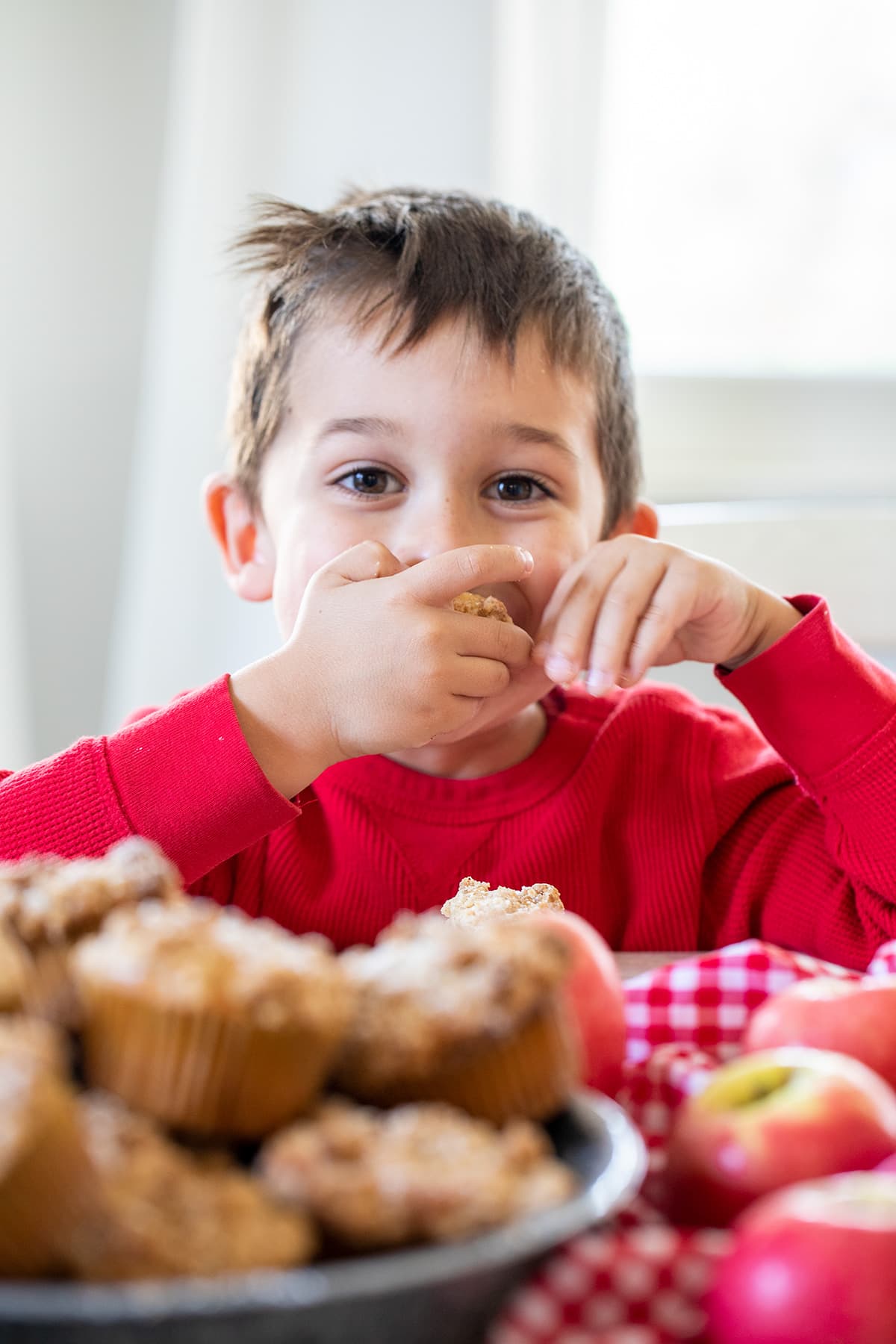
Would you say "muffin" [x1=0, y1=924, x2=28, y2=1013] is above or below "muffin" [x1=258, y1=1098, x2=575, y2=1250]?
above

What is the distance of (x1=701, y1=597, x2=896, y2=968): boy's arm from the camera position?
1.00m

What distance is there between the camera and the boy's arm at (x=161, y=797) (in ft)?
2.87

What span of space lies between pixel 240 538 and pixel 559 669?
Result: 464 millimetres

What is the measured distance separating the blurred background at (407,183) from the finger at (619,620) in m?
0.74

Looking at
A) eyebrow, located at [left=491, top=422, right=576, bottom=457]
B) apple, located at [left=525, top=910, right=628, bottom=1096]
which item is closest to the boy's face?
eyebrow, located at [left=491, top=422, right=576, bottom=457]

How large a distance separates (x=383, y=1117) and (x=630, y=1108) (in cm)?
16

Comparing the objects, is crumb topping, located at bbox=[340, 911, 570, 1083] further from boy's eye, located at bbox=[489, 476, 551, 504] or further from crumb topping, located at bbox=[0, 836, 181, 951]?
boy's eye, located at bbox=[489, 476, 551, 504]

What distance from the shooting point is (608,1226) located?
386 millimetres

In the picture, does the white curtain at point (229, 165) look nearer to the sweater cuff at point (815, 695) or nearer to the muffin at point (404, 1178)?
the sweater cuff at point (815, 695)

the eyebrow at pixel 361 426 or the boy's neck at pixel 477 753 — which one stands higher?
the eyebrow at pixel 361 426

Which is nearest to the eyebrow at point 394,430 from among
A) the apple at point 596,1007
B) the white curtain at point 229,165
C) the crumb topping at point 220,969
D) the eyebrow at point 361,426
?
the eyebrow at point 361,426

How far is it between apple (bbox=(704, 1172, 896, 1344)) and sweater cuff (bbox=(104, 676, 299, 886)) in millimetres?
591

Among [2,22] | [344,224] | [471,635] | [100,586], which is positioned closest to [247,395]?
[344,224]

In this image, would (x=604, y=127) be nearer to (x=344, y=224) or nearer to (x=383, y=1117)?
(x=344, y=224)
